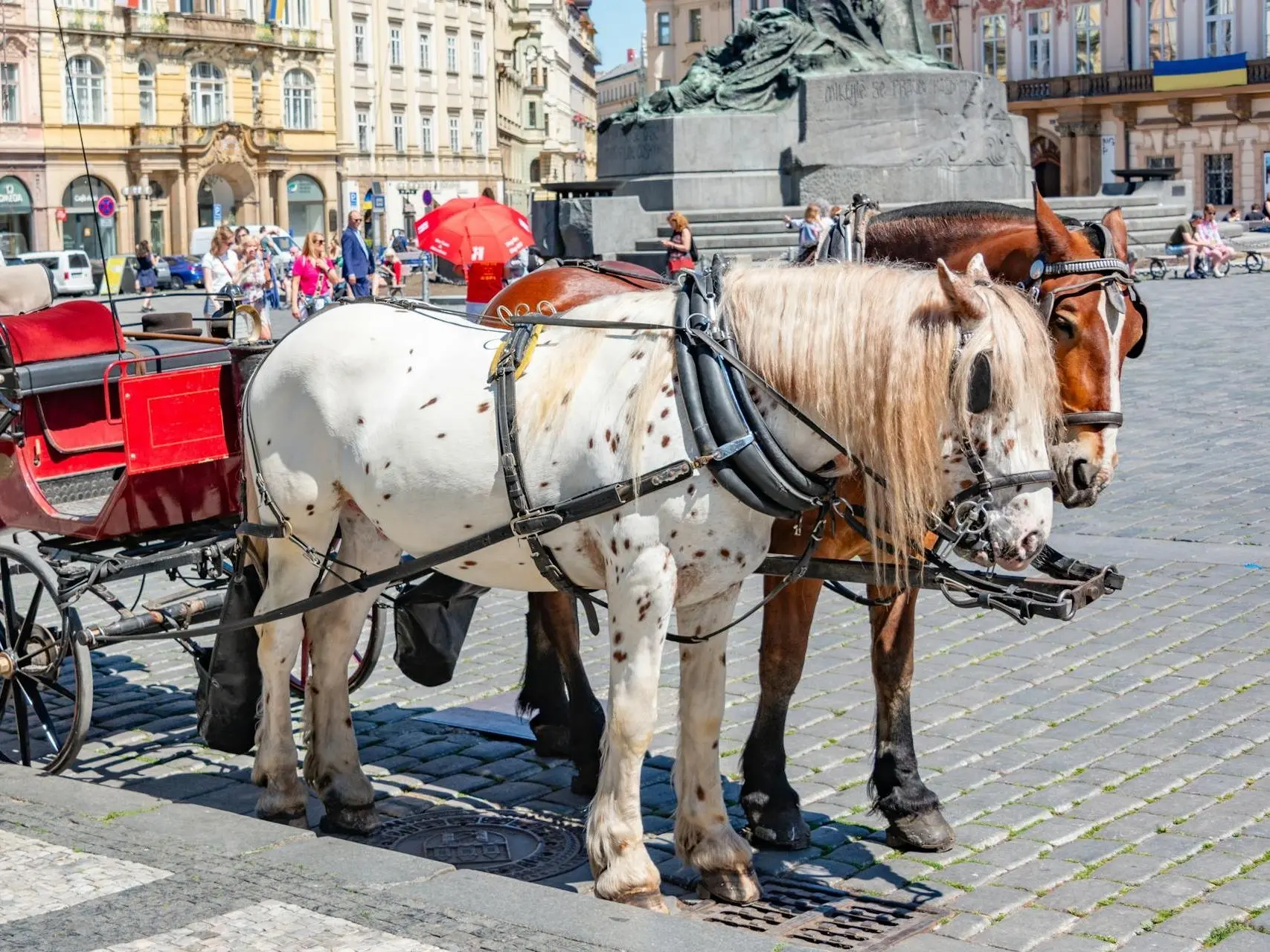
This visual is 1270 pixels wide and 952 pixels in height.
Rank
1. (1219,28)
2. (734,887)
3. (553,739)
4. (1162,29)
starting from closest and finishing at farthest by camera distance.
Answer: (734,887), (553,739), (1219,28), (1162,29)

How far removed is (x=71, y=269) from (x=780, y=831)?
42.1m

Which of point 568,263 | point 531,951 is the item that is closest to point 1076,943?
point 531,951

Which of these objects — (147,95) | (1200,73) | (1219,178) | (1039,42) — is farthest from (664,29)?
(1219,178)

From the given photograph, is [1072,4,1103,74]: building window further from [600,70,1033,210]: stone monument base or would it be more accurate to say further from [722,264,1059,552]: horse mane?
[722,264,1059,552]: horse mane

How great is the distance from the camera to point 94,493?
24.6 feet

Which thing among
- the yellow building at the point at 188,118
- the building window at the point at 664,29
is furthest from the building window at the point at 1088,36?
the building window at the point at 664,29

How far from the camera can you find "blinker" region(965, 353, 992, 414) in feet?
14.0

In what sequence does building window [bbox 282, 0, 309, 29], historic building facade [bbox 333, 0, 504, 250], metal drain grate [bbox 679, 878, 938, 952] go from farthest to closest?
historic building facade [bbox 333, 0, 504, 250] → building window [bbox 282, 0, 309, 29] → metal drain grate [bbox 679, 878, 938, 952]

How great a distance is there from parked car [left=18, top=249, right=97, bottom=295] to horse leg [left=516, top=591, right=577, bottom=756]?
38910mm

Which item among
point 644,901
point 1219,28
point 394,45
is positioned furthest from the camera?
point 394,45

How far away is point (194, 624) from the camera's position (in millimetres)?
6707

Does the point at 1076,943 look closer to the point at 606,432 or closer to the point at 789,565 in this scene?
the point at 789,565

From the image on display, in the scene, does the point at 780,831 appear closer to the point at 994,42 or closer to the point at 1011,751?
the point at 1011,751

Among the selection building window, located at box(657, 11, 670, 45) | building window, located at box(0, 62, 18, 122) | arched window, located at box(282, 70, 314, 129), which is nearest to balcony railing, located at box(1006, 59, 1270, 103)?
arched window, located at box(282, 70, 314, 129)
